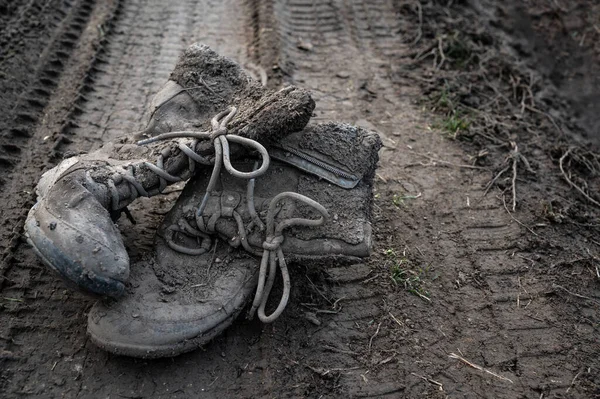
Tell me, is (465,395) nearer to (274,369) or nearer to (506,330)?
(506,330)

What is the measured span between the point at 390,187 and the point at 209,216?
1076 mm

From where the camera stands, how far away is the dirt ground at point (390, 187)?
1937mm

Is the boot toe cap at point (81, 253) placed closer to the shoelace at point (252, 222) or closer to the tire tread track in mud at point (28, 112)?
the shoelace at point (252, 222)

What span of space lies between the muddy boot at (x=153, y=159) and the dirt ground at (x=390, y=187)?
0.33 metres

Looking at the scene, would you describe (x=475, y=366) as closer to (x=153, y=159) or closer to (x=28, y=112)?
(x=153, y=159)

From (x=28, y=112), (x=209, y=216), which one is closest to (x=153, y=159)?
(x=209, y=216)

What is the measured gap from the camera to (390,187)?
2.79 m

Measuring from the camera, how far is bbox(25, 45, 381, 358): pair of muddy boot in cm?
179

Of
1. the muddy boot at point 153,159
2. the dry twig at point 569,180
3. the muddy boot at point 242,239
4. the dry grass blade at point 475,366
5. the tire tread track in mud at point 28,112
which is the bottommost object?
the dry twig at point 569,180

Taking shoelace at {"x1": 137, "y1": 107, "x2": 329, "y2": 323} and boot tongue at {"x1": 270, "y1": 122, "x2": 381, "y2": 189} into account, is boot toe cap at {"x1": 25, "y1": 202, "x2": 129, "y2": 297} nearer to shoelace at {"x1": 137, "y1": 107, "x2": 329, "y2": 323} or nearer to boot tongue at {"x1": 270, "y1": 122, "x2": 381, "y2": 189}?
shoelace at {"x1": 137, "y1": 107, "x2": 329, "y2": 323}

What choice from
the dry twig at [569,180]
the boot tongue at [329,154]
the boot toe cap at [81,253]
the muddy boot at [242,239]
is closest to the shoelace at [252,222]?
→ the muddy boot at [242,239]

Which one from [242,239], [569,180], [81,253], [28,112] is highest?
[81,253]

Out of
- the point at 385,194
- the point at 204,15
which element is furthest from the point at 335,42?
the point at 385,194

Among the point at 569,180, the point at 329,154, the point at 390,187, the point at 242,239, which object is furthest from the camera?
the point at 569,180
